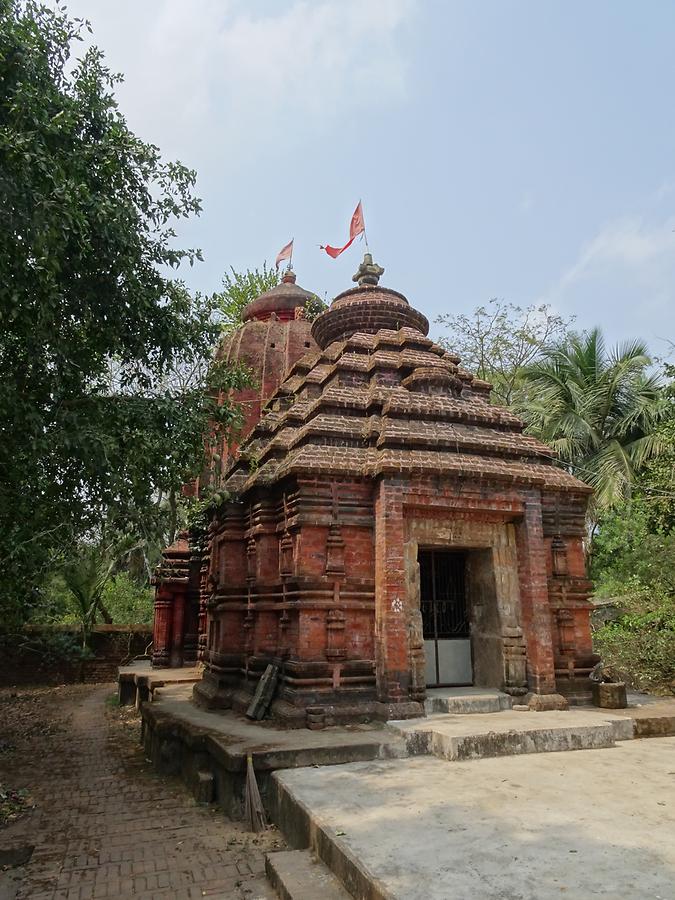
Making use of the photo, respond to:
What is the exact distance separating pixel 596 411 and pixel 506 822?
1716cm

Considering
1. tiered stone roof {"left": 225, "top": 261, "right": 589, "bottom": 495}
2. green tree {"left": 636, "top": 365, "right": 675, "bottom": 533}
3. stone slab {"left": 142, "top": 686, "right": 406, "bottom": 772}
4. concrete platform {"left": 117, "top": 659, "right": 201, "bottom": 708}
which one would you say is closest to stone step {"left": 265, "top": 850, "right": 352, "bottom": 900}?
stone slab {"left": 142, "top": 686, "right": 406, "bottom": 772}

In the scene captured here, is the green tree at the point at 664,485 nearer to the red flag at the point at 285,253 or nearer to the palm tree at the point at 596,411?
the palm tree at the point at 596,411

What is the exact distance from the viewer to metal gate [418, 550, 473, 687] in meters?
8.53

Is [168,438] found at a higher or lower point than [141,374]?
lower

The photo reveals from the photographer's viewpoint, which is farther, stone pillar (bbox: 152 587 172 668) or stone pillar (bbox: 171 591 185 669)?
stone pillar (bbox: 171 591 185 669)

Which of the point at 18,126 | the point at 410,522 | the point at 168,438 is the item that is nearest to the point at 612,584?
the point at 410,522

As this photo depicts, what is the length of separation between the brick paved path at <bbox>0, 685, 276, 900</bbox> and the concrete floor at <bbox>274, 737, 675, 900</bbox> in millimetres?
795

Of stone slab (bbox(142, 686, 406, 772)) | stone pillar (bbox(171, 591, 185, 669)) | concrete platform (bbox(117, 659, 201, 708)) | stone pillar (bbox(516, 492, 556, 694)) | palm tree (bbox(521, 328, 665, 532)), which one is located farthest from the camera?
palm tree (bbox(521, 328, 665, 532))

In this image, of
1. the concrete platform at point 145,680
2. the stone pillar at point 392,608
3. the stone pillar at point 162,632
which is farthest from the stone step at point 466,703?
the stone pillar at point 162,632

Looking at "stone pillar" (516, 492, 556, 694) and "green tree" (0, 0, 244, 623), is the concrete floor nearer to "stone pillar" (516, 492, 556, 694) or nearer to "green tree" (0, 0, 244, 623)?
"stone pillar" (516, 492, 556, 694)

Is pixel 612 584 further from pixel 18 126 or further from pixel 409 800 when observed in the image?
pixel 18 126

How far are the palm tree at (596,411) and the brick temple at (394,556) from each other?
9.59m

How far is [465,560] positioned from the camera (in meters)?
8.84

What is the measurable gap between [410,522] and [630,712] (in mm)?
3518
